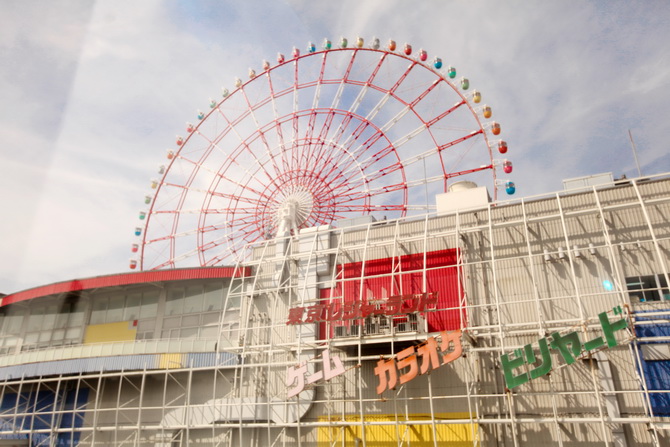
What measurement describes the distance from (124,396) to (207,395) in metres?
A: 5.33

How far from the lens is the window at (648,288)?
2014 cm

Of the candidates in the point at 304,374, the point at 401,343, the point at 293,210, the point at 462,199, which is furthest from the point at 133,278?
the point at 462,199

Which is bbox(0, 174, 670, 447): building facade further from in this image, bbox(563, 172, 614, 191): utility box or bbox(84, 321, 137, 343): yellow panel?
bbox(563, 172, 614, 191): utility box

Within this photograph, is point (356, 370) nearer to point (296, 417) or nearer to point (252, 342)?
point (296, 417)

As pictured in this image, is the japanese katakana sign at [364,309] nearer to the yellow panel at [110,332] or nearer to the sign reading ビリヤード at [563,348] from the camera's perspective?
the sign reading ビリヤード at [563,348]

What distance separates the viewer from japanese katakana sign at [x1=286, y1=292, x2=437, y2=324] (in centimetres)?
2133

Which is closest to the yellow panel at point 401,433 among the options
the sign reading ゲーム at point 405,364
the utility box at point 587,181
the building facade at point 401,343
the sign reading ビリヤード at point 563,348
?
the building facade at point 401,343

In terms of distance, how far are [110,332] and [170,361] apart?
7.69 m

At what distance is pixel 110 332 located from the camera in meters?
32.4

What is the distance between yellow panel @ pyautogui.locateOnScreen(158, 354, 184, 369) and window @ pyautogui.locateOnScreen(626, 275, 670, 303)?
70.5ft

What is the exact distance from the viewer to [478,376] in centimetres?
2169

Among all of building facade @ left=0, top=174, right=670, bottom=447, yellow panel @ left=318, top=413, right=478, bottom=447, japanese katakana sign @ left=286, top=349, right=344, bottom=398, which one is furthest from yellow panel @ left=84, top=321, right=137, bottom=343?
yellow panel @ left=318, top=413, right=478, bottom=447

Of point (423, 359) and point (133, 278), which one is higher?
point (133, 278)

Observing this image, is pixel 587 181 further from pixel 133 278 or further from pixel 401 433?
pixel 133 278
